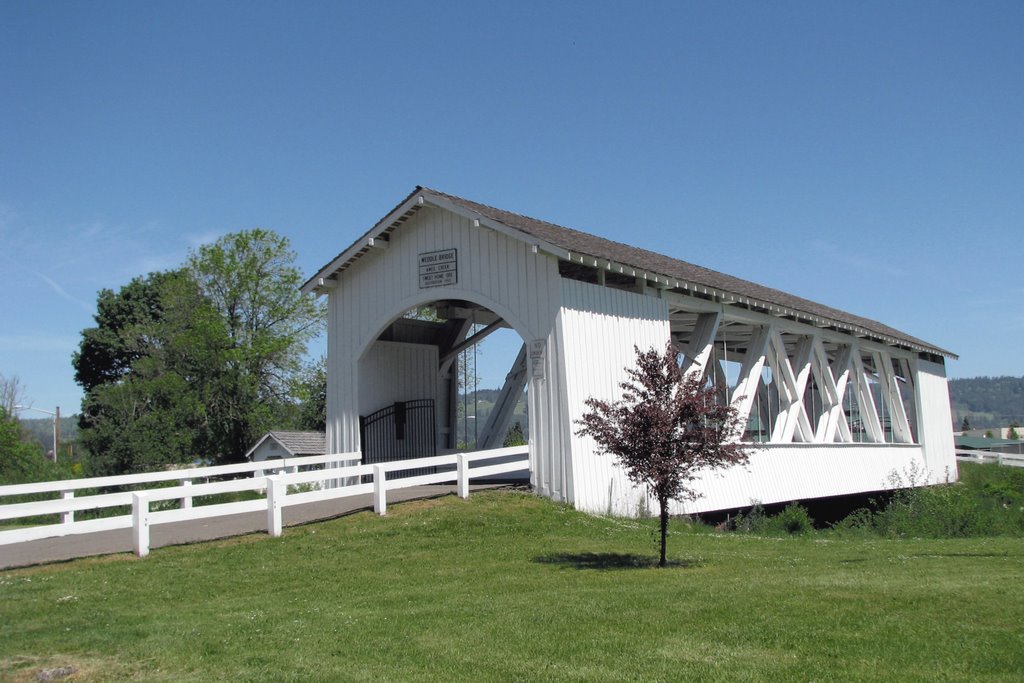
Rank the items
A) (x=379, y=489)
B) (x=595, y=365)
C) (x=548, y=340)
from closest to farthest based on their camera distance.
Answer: (x=379, y=489), (x=548, y=340), (x=595, y=365)

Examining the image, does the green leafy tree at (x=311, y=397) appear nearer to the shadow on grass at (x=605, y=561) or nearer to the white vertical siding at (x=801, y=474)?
the white vertical siding at (x=801, y=474)

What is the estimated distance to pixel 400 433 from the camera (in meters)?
21.6

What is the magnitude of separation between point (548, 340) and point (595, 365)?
1.13 metres

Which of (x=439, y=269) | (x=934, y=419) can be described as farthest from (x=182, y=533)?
(x=934, y=419)

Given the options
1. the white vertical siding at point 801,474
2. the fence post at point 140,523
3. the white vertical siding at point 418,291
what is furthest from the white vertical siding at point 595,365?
the fence post at point 140,523

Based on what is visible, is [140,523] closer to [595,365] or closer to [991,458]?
[595,365]

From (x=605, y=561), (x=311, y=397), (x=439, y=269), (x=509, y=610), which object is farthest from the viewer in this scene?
(x=311, y=397)

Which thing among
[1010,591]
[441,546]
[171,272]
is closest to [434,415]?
[441,546]

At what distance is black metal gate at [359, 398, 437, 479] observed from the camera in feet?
68.5

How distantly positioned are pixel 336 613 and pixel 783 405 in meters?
17.9

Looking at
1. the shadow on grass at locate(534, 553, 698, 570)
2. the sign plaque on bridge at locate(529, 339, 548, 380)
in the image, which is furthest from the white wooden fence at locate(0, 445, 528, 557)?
the shadow on grass at locate(534, 553, 698, 570)

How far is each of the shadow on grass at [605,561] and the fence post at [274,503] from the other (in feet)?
13.3

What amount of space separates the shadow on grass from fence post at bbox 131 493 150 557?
17.3ft

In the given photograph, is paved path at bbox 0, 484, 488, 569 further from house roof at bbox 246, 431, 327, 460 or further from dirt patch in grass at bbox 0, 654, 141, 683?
house roof at bbox 246, 431, 327, 460
